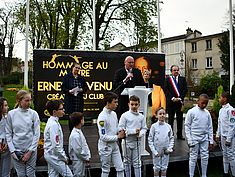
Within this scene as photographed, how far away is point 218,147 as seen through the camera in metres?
7.46

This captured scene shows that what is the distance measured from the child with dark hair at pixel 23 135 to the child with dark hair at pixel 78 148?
1.71ft

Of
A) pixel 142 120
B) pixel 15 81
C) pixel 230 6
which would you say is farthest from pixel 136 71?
pixel 15 81

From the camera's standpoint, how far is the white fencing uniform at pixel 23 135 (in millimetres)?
5035

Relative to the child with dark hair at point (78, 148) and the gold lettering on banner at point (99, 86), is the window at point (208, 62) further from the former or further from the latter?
the child with dark hair at point (78, 148)

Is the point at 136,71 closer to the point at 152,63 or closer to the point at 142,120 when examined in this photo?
the point at 142,120

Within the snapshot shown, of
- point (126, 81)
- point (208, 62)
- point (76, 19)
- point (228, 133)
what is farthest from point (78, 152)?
point (208, 62)

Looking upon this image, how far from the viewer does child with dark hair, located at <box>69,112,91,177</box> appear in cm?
498

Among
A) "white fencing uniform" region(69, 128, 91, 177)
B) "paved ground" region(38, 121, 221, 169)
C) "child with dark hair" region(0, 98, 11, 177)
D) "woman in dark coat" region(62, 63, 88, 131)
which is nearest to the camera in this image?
"white fencing uniform" region(69, 128, 91, 177)

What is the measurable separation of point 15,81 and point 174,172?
35287mm

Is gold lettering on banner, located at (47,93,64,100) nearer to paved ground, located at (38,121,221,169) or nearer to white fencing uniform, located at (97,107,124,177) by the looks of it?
paved ground, located at (38,121,221,169)

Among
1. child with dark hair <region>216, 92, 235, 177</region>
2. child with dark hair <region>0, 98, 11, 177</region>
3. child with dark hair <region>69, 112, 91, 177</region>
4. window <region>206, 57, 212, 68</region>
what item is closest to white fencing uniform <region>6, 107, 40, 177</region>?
child with dark hair <region>0, 98, 11, 177</region>

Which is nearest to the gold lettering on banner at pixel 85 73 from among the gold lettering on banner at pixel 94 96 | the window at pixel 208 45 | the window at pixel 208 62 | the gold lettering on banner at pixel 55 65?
the gold lettering on banner at pixel 55 65

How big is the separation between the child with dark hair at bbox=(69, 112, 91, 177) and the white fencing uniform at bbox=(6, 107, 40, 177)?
52cm

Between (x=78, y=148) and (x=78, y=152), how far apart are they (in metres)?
0.06
